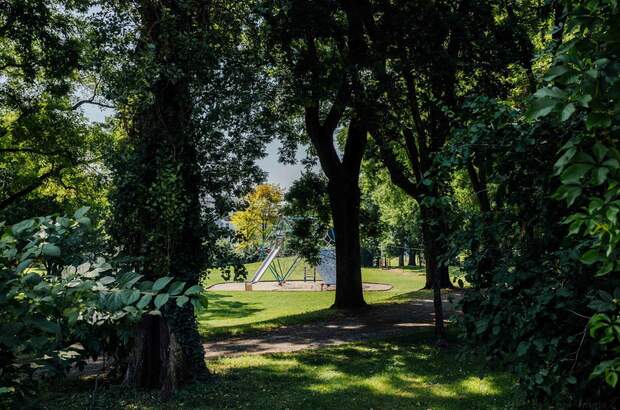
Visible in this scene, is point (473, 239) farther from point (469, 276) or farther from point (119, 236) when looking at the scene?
point (119, 236)

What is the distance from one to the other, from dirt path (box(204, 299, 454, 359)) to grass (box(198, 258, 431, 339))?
2.50ft

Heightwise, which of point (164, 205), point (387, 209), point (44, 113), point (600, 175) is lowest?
point (600, 175)

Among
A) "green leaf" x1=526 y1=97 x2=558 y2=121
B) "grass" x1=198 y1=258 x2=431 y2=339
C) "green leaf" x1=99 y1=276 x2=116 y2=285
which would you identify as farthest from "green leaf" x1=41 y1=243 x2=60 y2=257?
"grass" x1=198 y1=258 x2=431 y2=339

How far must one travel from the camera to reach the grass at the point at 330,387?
6809 millimetres

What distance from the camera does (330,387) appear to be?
25.1ft

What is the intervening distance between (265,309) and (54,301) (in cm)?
2051

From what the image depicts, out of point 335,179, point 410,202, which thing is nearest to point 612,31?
point 335,179

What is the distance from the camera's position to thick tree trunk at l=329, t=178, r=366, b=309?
16.1m

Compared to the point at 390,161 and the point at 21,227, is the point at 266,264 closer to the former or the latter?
the point at 390,161

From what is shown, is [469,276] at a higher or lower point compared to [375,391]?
higher

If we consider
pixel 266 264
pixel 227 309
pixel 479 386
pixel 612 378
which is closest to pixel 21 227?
pixel 612 378

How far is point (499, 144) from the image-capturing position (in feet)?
10.5

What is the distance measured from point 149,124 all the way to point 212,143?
102 cm

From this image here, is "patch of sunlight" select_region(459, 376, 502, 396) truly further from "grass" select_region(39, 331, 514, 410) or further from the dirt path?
the dirt path
